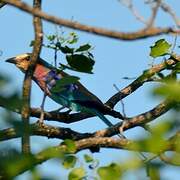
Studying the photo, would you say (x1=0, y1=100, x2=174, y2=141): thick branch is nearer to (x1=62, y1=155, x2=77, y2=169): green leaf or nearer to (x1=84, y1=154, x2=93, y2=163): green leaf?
(x1=84, y1=154, x2=93, y2=163): green leaf

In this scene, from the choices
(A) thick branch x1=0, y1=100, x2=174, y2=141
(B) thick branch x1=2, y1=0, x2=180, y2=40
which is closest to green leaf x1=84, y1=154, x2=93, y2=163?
(B) thick branch x1=2, y1=0, x2=180, y2=40

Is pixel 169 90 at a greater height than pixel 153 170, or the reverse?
pixel 169 90

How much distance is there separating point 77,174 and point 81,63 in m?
1.20

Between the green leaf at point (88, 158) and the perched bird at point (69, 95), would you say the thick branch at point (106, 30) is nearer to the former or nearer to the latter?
the green leaf at point (88, 158)

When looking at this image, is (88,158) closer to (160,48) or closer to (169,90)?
(169,90)

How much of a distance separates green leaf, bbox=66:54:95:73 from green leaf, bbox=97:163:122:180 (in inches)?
56.5

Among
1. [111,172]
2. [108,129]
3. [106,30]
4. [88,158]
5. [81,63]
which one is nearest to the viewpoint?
[111,172]

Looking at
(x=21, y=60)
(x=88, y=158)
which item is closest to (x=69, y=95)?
(x=21, y=60)

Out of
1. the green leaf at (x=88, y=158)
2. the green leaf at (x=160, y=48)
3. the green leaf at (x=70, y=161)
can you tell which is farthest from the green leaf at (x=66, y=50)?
the green leaf at (x=70, y=161)

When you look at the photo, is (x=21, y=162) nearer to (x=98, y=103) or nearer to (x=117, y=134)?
(x=117, y=134)

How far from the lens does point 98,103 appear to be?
4.59 metres

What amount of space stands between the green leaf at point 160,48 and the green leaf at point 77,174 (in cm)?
156

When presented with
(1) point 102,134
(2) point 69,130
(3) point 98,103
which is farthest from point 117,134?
(3) point 98,103

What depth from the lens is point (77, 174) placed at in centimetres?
175
